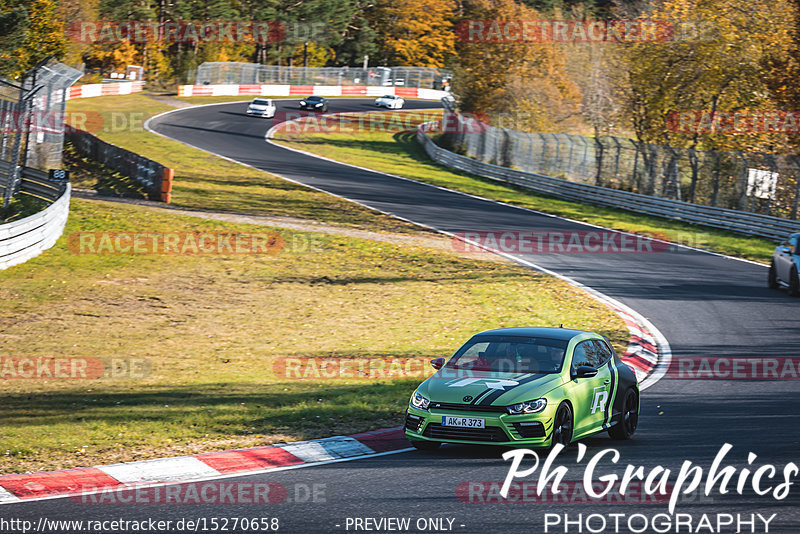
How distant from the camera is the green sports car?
31.6 feet

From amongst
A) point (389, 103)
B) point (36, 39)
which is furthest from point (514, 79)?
point (36, 39)

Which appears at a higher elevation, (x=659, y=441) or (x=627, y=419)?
(x=627, y=419)

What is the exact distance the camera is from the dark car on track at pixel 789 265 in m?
22.5

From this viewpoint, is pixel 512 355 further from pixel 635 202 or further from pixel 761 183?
pixel 635 202

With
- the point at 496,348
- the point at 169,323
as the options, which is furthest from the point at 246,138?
the point at 496,348

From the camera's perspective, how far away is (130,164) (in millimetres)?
36719

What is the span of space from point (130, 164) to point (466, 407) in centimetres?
2984

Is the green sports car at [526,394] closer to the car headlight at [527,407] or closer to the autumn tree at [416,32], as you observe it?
the car headlight at [527,407]

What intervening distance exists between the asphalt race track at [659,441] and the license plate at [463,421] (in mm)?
394

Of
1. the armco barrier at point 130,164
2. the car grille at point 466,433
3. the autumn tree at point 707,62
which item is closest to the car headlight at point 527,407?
the car grille at point 466,433

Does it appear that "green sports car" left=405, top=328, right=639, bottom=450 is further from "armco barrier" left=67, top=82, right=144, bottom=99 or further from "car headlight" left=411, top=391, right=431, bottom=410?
"armco barrier" left=67, top=82, right=144, bottom=99

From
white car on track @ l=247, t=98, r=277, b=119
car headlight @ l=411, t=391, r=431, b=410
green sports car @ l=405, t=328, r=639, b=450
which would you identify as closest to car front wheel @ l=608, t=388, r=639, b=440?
green sports car @ l=405, t=328, r=639, b=450

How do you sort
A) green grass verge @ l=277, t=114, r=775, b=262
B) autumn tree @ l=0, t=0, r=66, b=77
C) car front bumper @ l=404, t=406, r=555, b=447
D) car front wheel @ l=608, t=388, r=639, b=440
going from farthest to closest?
autumn tree @ l=0, t=0, r=66, b=77 → green grass verge @ l=277, t=114, r=775, b=262 → car front wheel @ l=608, t=388, r=639, b=440 → car front bumper @ l=404, t=406, r=555, b=447

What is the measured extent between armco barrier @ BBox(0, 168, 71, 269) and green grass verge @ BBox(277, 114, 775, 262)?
18.7 m
